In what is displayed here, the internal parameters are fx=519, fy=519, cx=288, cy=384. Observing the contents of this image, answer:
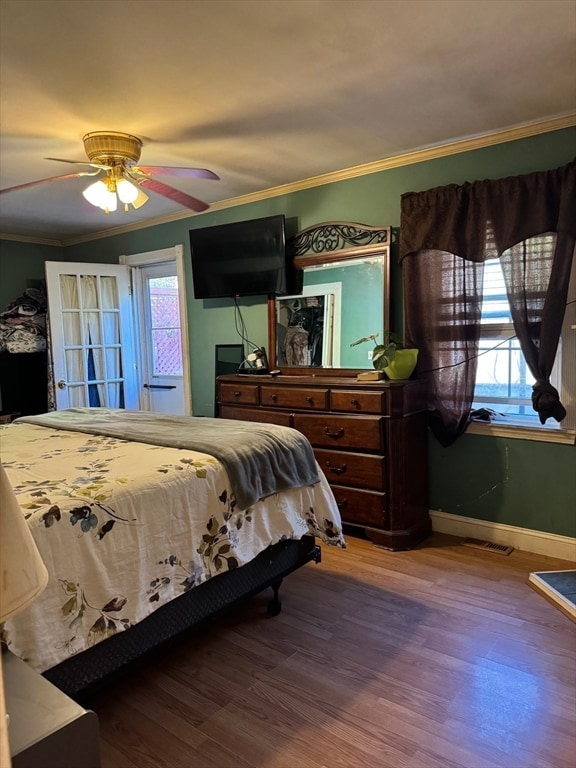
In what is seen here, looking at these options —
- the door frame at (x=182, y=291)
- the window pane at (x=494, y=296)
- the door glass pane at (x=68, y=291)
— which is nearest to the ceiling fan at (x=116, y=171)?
the window pane at (x=494, y=296)

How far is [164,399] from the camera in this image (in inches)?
194

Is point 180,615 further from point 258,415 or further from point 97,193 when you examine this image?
point 97,193

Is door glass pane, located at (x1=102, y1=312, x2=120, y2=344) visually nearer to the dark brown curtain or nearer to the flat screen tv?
the flat screen tv

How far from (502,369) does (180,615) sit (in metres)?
2.25

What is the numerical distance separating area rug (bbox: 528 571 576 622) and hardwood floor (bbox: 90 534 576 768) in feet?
0.14

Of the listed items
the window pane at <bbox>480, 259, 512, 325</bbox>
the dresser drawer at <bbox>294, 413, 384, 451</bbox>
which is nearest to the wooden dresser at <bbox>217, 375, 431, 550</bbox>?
the dresser drawer at <bbox>294, 413, 384, 451</bbox>

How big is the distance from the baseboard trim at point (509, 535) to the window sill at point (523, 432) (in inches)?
21.0

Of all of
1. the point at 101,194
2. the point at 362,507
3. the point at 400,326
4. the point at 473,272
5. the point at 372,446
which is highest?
the point at 101,194

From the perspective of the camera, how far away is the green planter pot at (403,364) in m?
3.05

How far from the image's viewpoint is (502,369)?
307 cm

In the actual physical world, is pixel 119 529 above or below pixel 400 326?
below

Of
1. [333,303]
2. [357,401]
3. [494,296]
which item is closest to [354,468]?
[357,401]

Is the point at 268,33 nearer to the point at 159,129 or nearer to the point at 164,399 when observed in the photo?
the point at 159,129

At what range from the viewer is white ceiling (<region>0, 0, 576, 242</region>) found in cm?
172
